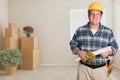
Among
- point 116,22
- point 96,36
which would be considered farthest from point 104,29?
point 116,22

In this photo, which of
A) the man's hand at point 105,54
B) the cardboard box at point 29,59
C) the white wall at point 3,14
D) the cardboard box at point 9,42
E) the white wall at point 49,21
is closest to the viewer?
the man's hand at point 105,54

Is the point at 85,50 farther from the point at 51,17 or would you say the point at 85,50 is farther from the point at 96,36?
the point at 51,17

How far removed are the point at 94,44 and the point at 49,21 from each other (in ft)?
19.7

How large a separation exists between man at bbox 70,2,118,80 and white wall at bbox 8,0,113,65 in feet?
19.2

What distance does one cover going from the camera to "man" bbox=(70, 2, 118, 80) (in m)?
1.81

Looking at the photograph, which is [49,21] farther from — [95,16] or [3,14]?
[95,16]

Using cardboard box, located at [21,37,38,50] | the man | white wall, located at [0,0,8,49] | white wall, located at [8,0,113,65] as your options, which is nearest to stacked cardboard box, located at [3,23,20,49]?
cardboard box, located at [21,37,38,50]

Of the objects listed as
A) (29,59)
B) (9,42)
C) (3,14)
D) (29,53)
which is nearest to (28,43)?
(29,53)

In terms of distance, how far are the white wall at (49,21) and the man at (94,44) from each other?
5845 mm

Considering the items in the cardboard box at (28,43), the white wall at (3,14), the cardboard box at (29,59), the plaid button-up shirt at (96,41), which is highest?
the white wall at (3,14)

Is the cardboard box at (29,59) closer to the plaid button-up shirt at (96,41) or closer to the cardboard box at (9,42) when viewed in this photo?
the cardboard box at (9,42)

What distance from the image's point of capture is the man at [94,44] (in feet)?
5.93

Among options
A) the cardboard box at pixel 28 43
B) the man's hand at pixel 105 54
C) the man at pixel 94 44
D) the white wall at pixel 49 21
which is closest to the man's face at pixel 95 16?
the man at pixel 94 44

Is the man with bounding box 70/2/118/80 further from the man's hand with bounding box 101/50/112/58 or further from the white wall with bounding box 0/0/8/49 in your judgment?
the white wall with bounding box 0/0/8/49
